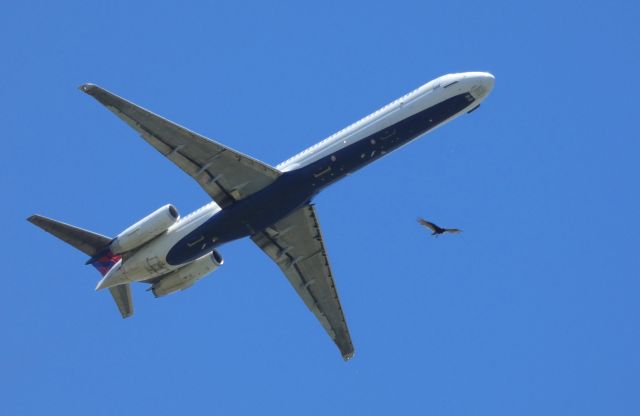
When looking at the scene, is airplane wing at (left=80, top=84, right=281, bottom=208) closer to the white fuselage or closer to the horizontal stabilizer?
the white fuselage

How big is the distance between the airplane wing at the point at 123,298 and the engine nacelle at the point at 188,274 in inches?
70.8

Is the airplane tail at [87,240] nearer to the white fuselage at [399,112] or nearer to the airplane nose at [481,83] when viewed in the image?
the white fuselage at [399,112]

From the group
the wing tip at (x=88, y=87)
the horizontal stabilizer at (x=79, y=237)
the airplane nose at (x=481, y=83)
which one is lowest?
the airplane nose at (x=481, y=83)

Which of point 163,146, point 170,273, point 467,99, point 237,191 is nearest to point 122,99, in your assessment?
point 163,146

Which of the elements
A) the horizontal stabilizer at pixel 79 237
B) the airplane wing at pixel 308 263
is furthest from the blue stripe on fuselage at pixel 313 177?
the horizontal stabilizer at pixel 79 237

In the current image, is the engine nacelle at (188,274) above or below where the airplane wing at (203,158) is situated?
below

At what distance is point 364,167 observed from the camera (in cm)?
5538

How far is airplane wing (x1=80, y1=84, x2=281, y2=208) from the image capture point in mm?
52594

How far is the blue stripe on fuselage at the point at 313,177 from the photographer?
54.6m

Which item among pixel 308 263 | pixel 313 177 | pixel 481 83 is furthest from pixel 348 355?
pixel 481 83

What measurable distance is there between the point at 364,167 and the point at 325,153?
2.20 meters

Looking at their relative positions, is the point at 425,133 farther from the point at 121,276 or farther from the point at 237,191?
the point at 121,276

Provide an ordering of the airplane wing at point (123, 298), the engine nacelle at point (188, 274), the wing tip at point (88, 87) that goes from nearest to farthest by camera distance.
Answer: the wing tip at point (88, 87)
the engine nacelle at point (188, 274)
the airplane wing at point (123, 298)

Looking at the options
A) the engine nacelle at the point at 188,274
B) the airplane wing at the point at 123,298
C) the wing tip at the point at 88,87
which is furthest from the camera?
the airplane wing at the point at 123,298
